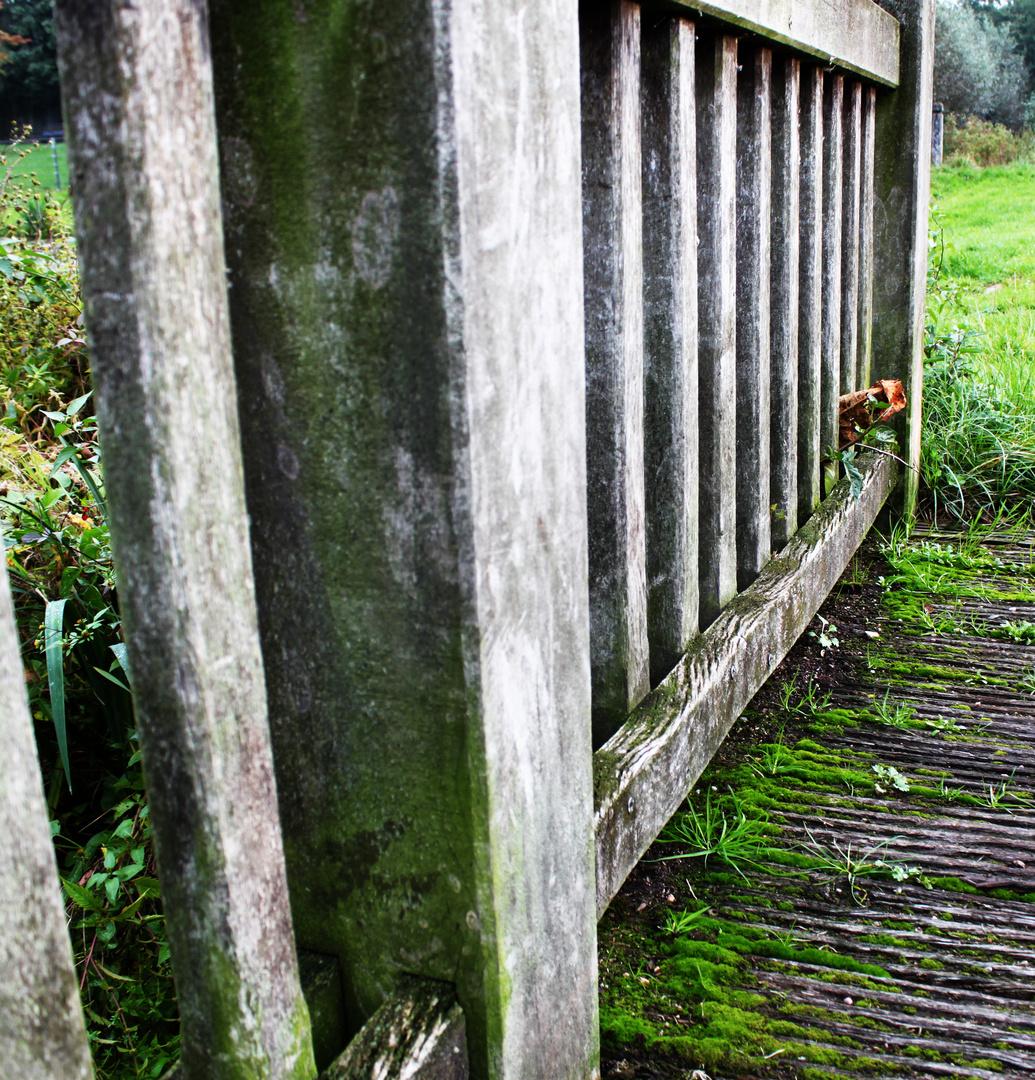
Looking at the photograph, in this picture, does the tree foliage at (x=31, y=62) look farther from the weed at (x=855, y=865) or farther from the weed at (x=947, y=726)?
the weed at (x=855, y=865)

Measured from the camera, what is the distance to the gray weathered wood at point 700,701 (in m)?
1.60

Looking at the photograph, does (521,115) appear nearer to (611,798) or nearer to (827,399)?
(611,798)

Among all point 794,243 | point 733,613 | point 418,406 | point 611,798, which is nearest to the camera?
point 418,406

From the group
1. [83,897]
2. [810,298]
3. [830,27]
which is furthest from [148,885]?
[830,27]

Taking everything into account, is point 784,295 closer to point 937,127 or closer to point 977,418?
point 977,418

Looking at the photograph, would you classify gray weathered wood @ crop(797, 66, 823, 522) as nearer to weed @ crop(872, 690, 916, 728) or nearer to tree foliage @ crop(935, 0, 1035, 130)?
weed @ crop(872, 690, 916, 728)

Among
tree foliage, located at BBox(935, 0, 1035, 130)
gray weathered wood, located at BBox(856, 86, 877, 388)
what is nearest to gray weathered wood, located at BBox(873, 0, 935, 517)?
gray weathered wood, located at BBox(856, 86, 877, 388)

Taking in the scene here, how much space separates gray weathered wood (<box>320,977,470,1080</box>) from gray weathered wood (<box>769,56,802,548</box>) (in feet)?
6.63

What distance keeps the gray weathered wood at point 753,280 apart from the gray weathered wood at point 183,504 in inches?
73.9

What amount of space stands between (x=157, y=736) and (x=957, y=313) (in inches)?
317

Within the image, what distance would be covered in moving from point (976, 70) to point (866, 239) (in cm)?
2791

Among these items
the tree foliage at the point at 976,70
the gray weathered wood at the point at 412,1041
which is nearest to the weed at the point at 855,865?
the gray weathered wood at the point at 412,1041

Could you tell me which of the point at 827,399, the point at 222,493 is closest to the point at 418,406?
the point at 222,493

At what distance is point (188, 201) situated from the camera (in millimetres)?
751
